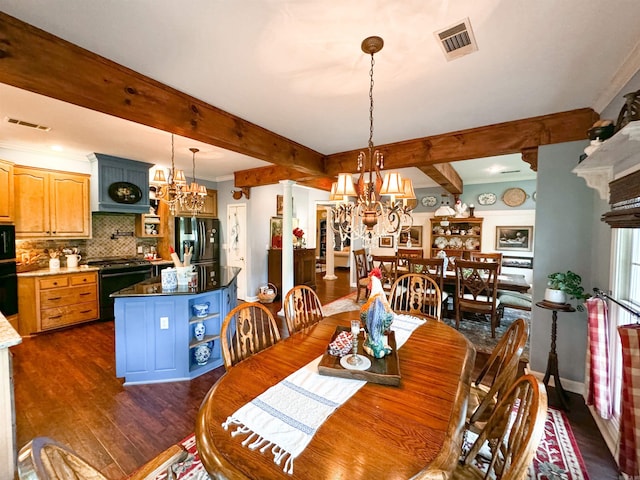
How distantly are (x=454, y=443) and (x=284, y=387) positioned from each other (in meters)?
0.72

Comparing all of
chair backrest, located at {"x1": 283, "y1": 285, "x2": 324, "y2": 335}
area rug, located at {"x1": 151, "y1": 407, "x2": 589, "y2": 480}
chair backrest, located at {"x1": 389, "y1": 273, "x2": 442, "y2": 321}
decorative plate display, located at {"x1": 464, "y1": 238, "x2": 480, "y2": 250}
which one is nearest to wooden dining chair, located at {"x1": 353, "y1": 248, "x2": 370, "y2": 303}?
chair backrest, located at {"x1": 389, "y1": 273, "x2": 442, "y2": 321}

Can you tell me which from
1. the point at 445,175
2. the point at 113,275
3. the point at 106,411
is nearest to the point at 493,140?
the point at 445,175

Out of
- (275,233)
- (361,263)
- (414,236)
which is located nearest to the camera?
(361,263)

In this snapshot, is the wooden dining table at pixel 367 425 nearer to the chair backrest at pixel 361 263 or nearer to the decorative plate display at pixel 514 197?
Answer: the chair backrest at pixel 361 263

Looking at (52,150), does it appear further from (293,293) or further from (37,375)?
(293,293)

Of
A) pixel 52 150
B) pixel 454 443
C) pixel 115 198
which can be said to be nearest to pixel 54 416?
pixel 454 443

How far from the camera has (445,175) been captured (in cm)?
454

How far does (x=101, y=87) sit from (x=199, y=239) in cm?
380

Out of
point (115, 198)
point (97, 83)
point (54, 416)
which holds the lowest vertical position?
point (54, 416)

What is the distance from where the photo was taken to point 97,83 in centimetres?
171

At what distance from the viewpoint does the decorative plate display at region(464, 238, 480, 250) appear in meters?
6.26

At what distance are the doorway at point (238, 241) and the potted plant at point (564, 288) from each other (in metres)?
4.74

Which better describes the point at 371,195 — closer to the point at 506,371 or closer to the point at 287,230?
the point at 506,371

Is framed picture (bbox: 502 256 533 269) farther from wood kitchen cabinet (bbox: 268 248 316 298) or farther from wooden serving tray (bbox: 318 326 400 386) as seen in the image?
wooden serving tray (bbox: 318 326 400 386)
